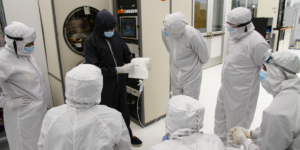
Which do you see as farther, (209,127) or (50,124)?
(209,127)

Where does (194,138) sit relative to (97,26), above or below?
below

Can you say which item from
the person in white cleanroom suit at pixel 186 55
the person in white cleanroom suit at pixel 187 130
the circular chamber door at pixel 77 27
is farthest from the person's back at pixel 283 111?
the circular chamber door at pixel 77 27

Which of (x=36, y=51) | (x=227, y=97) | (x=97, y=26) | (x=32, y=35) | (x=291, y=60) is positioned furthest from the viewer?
(x=36, y=51)

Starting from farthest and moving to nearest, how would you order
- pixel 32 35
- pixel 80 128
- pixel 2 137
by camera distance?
pixel 2 137 → pixel 32 35 → pixel 80 128

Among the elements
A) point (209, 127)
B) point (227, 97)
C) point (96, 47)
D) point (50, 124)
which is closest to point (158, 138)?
point (209, 127)

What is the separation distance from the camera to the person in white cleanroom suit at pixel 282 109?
99cm

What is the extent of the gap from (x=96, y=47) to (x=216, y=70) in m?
4.10

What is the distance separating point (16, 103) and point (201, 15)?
4675 millimetres

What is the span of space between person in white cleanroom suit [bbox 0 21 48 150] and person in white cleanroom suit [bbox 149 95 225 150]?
1.28 metres

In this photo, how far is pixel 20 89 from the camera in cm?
165

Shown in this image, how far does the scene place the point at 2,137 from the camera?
2166mm

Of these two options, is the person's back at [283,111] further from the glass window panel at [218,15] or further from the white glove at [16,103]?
the glass window panel at [218,15]

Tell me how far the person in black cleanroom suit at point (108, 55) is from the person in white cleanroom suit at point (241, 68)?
3.32 ft

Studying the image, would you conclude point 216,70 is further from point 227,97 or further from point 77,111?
point 77,111
